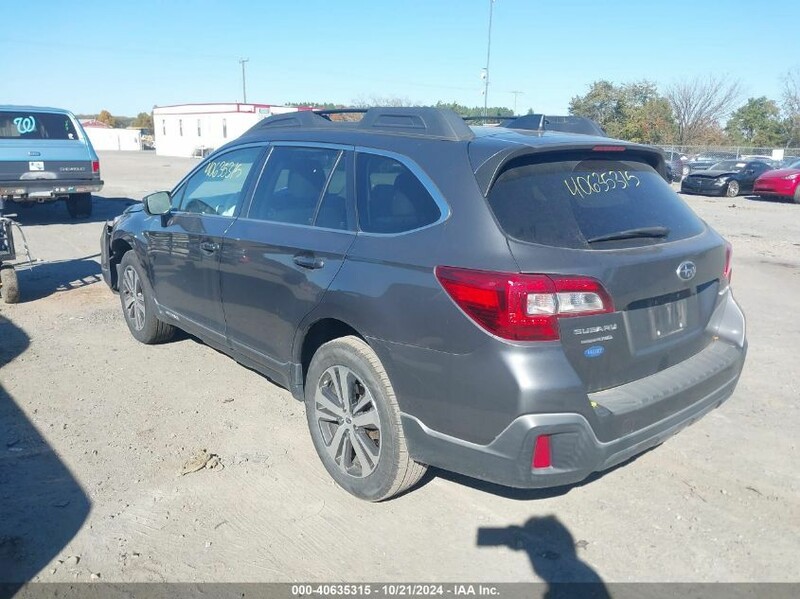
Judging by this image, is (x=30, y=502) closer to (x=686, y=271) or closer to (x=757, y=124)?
(x=686, y=271)

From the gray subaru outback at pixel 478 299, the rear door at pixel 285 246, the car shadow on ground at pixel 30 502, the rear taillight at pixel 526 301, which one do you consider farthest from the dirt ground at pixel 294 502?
the rear taillight at pixel 526 301

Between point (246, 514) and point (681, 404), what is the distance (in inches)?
85.5

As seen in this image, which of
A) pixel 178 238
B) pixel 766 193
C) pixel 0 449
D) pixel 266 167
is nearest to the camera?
pixel 0 449

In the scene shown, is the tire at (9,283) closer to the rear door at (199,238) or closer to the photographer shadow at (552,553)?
the rear door at (199,238)

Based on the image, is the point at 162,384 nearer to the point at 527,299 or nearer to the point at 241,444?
the point at 241,444

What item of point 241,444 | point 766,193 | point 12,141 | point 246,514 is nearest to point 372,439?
point 246,514

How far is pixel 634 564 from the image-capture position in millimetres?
3012

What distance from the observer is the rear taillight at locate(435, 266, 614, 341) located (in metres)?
2.72

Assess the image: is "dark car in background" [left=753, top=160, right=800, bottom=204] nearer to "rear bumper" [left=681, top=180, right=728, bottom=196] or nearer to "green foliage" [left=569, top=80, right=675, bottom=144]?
"rear bumper" [left=681, top=180, right=728, bottom=196]

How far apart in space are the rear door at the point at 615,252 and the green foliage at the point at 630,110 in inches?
2054

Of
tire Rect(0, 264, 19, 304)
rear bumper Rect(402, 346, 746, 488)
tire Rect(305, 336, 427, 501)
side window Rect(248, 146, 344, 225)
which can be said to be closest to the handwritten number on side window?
side window Rect(248, 146, 344, 225)

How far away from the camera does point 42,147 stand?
491 inches

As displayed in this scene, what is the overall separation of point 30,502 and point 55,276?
5.75 m

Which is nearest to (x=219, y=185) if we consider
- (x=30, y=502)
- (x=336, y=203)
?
(x=336, y=203)
